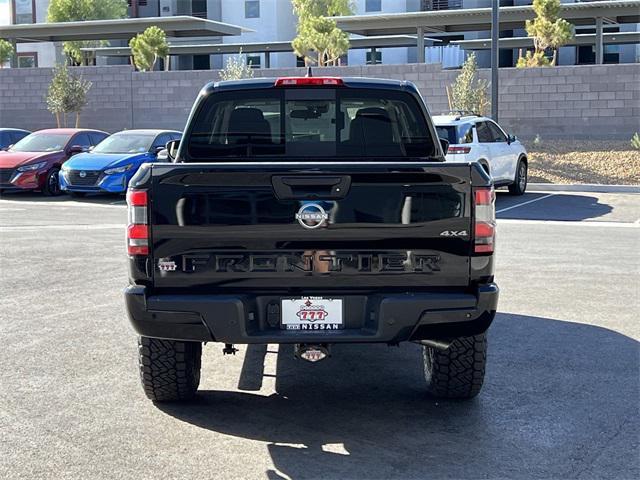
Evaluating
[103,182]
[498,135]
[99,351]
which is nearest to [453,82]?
[498,135]

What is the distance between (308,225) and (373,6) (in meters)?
54.7

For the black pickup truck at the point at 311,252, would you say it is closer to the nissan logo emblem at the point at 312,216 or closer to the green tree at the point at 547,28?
the nissan logo emblem at the point at 312,216

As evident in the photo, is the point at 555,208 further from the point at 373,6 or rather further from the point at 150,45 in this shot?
the point at 373,6

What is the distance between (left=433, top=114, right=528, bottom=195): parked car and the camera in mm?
16828

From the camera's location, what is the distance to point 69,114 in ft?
103

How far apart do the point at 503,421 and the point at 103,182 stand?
14456 mm

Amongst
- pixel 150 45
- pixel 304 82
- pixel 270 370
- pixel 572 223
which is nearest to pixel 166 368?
pixel 270 370

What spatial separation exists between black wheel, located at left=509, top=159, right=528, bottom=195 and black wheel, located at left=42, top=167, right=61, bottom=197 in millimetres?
9740

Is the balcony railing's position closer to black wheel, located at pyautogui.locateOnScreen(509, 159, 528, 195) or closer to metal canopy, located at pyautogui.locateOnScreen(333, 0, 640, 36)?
metal canopy, located at pyautogui.locateOnScreen(333, 0, 640, 36)

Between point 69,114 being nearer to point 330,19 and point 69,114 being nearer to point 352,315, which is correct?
point 330,19

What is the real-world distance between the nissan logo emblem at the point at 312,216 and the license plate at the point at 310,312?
402mm

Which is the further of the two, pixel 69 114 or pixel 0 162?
pixel 69 114

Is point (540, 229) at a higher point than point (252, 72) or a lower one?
lower

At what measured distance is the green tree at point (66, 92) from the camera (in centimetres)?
2981
